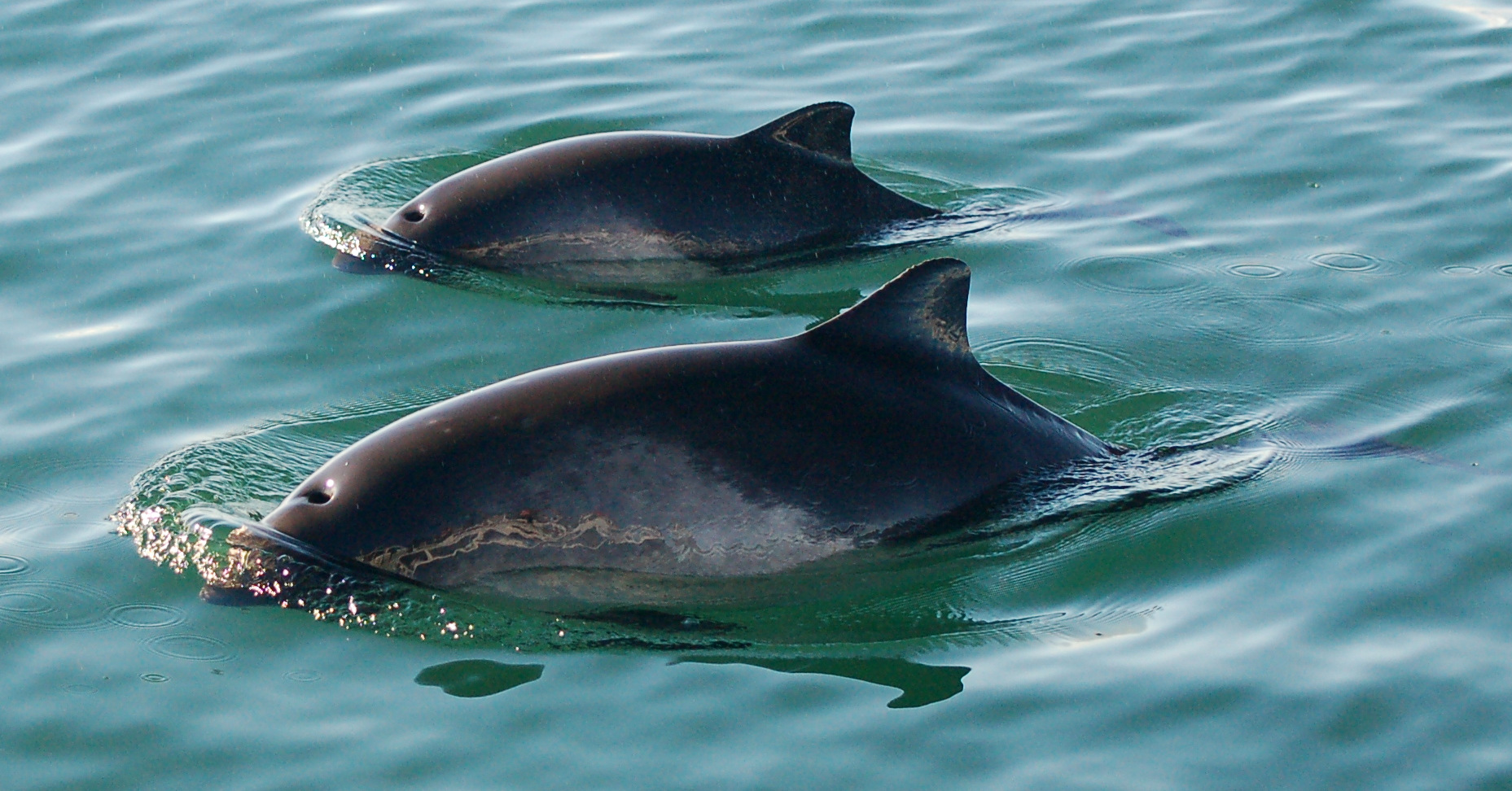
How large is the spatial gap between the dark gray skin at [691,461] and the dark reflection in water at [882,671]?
0.43m

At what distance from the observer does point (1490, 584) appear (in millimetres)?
7449

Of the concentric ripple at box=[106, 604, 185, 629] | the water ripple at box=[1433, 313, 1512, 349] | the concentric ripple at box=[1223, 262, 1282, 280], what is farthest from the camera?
the concentric ripple at box=[1223, 262, 1282, 280]

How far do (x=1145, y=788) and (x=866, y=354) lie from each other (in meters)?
2.20

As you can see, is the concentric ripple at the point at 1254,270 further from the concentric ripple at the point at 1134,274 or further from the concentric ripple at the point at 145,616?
the concentric ripple at the point at 145,616

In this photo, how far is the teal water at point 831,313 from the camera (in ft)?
21.6

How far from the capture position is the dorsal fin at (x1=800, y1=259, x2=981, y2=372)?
7590 millimetres

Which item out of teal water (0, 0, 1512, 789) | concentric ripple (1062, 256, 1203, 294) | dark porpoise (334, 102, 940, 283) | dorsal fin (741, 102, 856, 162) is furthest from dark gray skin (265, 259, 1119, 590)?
dorsal fin (741, 102, 856, 162)

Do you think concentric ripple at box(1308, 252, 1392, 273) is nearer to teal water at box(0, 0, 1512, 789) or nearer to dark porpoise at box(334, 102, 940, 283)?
teal water at box(0, 0, 1512, 789)

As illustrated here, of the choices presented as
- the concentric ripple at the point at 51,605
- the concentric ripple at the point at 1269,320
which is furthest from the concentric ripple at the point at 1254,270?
the concentric ripple at the point at 51,605

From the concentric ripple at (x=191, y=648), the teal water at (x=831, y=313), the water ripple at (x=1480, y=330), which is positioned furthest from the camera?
the water ripple at (x=1480, y=330)

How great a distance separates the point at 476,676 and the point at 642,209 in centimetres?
496

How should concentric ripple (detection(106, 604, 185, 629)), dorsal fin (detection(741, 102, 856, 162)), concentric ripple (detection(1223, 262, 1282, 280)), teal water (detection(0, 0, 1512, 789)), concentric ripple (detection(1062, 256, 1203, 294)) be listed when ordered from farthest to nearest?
dorsal fin (detection(741, 102, 856, 162)) < concentric ripple (detection(1223, 262, 1282, 280)) < concentric ripple (detection(1062, 256, 1203, 294)) < concentric ripple (detection(106, 604, 185, 629)) < teal water (detection(0, 0, 1512, 789))

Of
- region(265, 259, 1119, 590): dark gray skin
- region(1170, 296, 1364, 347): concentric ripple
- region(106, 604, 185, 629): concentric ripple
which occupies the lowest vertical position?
region(106, 604, 185, 629): concentric ripple

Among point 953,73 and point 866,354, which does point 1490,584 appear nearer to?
point 866,354
